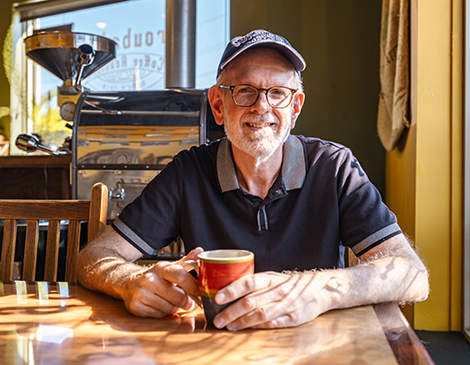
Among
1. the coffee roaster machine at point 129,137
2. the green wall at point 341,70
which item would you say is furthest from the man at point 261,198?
the green wall at point 341,70

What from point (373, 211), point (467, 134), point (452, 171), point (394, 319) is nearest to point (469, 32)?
point (467, 134)

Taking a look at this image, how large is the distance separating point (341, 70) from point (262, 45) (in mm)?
2422

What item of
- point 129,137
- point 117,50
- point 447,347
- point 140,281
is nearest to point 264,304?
point 140,281

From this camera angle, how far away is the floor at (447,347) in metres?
1.89

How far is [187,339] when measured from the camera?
2.21 ft

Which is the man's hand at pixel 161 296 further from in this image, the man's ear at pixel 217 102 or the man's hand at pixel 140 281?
the man's ear at pixel 217 102

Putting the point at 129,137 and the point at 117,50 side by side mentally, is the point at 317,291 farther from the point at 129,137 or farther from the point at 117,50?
the point at 117,50

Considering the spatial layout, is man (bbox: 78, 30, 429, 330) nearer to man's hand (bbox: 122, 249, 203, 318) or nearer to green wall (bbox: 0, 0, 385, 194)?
man's hand (bbox: 122, 249, 203, 318)

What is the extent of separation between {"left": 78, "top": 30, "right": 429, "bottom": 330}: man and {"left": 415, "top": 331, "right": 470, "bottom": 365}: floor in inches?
41.0

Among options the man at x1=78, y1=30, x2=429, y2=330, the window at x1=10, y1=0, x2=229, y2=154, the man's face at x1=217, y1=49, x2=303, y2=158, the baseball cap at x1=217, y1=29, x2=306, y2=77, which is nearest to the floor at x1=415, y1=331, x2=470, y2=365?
the man at x1=78, y1=30, x2=429, y2=330

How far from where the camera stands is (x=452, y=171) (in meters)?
2.23

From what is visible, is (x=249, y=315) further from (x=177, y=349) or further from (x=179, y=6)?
(x=179, y=6)

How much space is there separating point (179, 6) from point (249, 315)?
10.7 ft

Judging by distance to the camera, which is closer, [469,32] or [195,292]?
[195,292]
